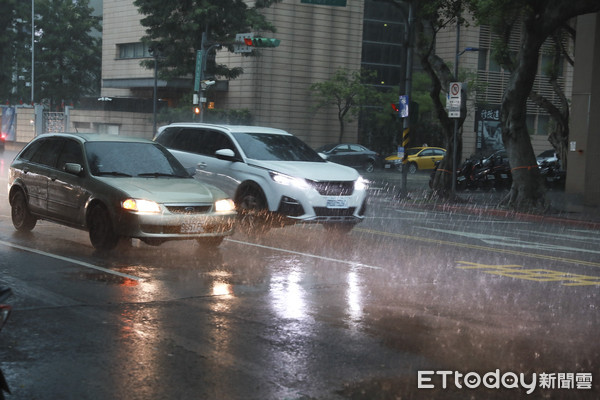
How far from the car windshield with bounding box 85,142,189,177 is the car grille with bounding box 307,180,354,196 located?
217 centimetres

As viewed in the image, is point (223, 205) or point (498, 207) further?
point (498, 207)

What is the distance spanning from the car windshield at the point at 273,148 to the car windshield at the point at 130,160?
205 cm

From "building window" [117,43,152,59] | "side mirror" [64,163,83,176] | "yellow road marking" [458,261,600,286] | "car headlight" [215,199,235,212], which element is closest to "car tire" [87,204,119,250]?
"side mirror" [64,163,83,176]

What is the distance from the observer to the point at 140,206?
10758mm

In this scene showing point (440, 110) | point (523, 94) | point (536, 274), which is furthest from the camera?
point (440, 110)

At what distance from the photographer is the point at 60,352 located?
20.1ft

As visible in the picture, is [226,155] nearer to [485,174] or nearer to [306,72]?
[485,174]

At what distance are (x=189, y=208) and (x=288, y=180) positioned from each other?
8.61 feet

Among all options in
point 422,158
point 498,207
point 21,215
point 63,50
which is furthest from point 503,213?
point 63,50

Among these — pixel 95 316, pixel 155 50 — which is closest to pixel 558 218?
pixel 95 316

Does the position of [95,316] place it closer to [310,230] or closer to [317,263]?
[317,263]

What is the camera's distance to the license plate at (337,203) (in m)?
13.3

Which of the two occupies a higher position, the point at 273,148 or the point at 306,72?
the point at 306,72

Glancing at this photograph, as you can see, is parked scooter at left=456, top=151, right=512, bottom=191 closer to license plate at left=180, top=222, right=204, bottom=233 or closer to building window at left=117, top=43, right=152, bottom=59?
license plate at left=180, top=222, right=204, bottom=233
